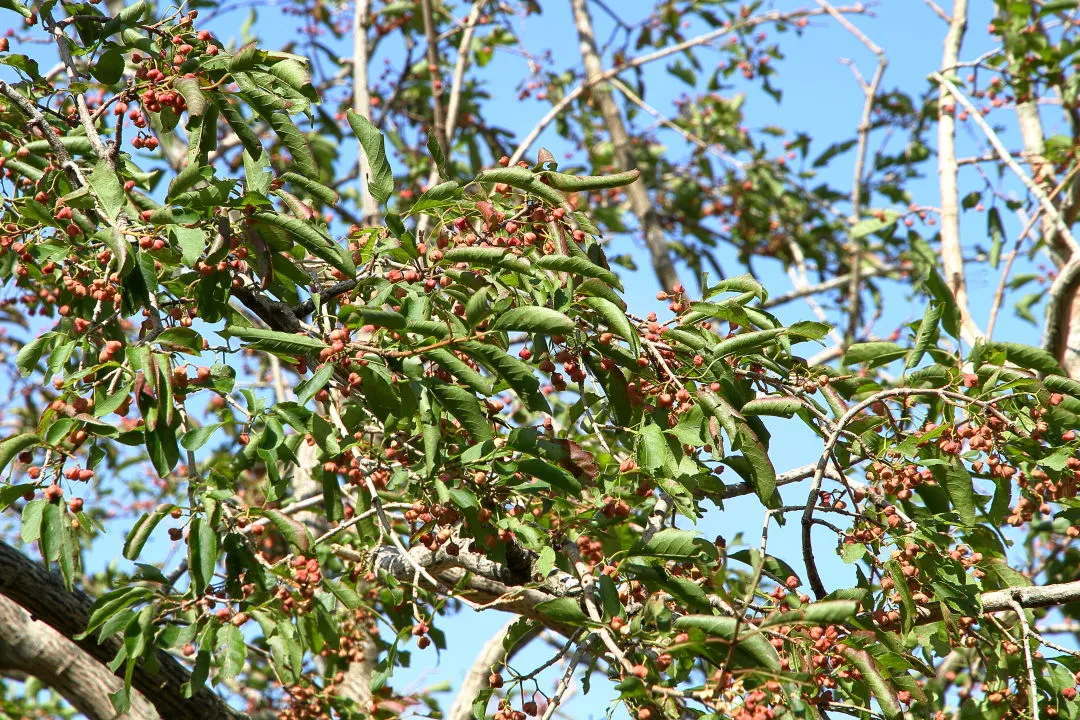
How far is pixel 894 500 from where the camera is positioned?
96.6 inches

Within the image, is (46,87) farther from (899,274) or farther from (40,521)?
(899,274)

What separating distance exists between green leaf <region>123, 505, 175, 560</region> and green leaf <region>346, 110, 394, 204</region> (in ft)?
2.62

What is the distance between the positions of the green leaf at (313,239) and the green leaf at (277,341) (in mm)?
245

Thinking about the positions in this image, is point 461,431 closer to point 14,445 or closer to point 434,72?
point 14,445

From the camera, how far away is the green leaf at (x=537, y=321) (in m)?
1.88

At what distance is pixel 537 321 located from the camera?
1.89m

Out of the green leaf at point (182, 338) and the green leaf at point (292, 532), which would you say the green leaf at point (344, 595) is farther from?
the green leaf at point (182, 338)

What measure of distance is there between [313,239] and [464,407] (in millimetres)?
469

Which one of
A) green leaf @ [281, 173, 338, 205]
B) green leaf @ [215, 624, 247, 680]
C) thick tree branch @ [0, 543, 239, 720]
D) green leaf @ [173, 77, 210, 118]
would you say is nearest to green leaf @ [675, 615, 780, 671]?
green leaf @ [215, 624, 247, 680]

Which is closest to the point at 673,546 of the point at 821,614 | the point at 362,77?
the point at 821,614

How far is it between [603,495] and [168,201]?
3.77ft

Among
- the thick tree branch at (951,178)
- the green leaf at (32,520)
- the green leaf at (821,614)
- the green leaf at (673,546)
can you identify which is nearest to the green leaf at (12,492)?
the green leaf at (32,520)

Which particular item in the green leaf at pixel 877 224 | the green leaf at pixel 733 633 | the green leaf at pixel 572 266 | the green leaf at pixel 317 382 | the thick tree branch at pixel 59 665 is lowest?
the thick tree branch at pixel 59 665

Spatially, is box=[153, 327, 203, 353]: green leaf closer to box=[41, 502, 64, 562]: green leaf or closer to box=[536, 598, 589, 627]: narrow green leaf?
box=[41, 502, 64, 562]: green leaf
